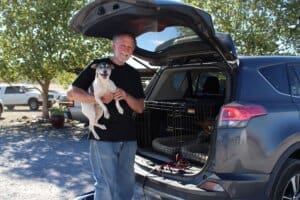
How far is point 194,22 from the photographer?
3.56 m

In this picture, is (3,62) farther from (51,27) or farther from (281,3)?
(281,3)

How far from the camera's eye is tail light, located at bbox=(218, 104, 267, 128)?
356 centimetres

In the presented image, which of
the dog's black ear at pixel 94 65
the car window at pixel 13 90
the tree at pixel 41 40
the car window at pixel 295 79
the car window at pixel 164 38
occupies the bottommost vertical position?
the car window at pixel 295 79

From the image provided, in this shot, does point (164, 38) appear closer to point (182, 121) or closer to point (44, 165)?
point (182, 121)

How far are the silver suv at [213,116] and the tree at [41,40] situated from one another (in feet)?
29.7

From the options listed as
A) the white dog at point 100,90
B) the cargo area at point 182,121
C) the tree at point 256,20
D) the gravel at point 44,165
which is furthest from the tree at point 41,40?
the white dog at point 100,90

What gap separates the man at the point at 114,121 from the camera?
368 centimetres

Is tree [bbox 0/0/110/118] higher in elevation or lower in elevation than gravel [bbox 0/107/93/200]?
higher

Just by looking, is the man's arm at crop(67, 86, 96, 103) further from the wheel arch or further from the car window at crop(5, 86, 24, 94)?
the car window at crop(5, 86, 24, 94)

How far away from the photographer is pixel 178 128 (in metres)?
4.66

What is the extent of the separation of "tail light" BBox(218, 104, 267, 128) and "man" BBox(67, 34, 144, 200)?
2.33ft

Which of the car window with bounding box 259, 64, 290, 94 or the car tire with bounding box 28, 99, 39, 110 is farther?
the car tire with bounding box 28, 99, 39, 110

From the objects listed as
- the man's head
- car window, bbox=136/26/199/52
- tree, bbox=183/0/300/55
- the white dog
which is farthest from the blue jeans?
tree, bbox=183/0/300/55

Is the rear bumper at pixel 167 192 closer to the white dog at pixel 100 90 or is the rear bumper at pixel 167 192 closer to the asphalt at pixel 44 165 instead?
the white dog at pixel 100 90
